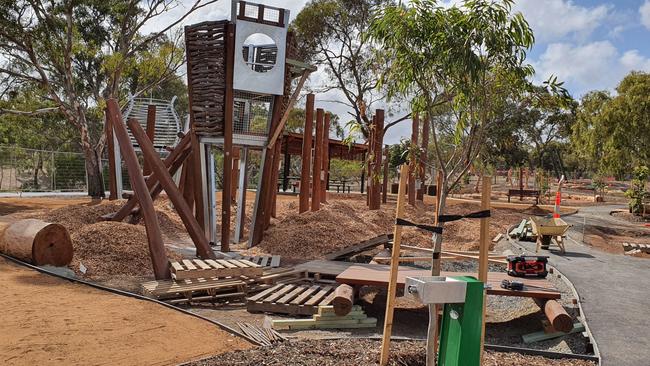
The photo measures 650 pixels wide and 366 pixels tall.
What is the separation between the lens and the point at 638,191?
1053 inches

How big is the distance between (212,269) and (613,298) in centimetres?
580

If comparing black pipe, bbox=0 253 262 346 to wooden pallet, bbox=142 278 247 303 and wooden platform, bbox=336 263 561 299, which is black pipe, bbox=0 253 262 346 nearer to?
wooden pallet, bbox=142 278 247 303

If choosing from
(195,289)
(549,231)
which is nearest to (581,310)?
(195,289)

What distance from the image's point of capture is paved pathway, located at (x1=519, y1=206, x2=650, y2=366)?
553 centimetres

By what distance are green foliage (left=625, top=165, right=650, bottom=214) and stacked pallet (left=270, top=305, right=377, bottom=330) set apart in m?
23.5

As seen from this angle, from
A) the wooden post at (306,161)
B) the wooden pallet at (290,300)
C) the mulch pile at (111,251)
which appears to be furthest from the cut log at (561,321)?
the wooden post at (306,161)

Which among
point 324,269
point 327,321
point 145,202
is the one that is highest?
point 145,202

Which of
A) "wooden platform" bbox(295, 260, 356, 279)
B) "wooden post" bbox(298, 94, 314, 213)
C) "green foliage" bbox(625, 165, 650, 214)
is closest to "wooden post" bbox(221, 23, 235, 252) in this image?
"wooden platform" bbox(295, 260, 356, 279)

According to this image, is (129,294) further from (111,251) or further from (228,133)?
(228,133)

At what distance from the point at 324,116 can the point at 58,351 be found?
45.7 feet

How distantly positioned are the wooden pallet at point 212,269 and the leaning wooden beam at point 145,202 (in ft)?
0.87

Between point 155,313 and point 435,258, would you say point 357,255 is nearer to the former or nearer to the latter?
point 155,313

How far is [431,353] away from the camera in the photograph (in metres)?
4.30

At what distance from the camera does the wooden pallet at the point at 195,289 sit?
7629 mm
